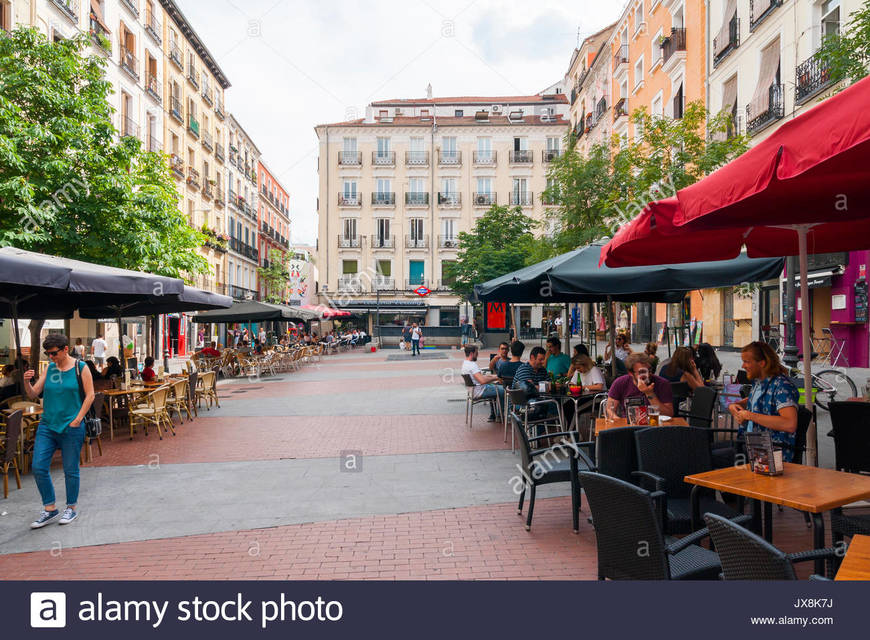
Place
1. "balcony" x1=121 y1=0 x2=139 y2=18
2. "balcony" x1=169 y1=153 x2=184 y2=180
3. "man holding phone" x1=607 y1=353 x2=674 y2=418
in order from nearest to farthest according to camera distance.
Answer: "man holding phone" x1=607 y1=353 x2=674 y2=418 → "balcony" x1=121 y1=0 x2=139 y2=18 → "balcony" x1=169 y1=153 x2=184 y2=180

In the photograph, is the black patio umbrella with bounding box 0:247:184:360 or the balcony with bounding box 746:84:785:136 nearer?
the black patio umbrella with bounding box 0:247:184:360

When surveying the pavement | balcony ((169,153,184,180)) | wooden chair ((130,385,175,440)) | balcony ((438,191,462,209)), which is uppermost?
balcony ((438,191,462,209))

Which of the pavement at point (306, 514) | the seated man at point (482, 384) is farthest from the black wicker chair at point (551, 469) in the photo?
the seated man at point (482, 384)

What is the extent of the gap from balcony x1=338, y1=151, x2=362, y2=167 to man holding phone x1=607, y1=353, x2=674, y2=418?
45414mm

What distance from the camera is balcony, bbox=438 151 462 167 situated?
160 ft

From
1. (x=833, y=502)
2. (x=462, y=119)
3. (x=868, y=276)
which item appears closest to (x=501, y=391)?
(x=833, y=502)

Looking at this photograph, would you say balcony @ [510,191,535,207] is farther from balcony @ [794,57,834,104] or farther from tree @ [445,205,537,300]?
balcony @ [794,57,834,104]

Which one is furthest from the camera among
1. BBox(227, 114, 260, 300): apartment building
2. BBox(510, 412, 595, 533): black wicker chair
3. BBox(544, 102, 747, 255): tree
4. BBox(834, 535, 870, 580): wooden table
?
BBox(227, 114, 260, 300): apartment building

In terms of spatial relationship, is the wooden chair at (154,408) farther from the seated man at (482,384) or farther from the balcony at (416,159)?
the balcony at (416,159)

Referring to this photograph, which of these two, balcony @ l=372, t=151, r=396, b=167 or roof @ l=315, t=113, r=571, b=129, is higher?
roof @ l=315, t=113, r=571, b=129

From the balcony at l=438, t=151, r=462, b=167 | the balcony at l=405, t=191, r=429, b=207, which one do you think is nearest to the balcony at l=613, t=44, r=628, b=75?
the balcony at l=438, t=151, r=462, b=167

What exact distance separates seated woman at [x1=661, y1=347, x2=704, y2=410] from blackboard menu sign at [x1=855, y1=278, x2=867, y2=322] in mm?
9647

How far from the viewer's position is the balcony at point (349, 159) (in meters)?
48.5

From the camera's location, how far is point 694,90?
75.3ft
